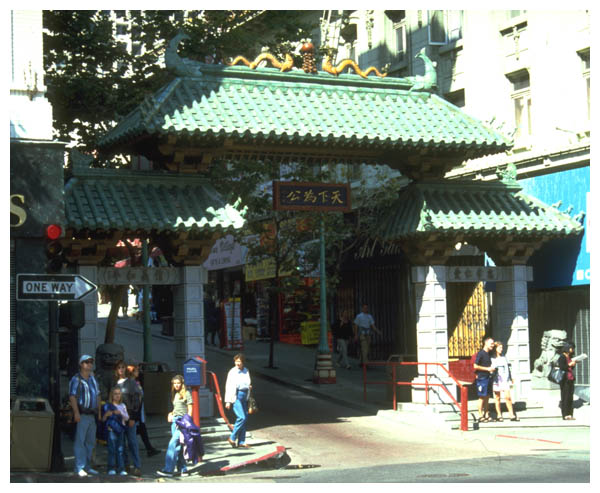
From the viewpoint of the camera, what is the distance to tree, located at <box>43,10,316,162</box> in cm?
2642

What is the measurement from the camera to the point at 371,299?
114 feet

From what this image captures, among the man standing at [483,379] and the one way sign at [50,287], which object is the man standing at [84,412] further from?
the man standing at [483,379]

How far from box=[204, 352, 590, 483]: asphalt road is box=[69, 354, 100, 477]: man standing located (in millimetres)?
2410

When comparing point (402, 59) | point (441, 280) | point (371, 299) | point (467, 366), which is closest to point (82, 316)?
point (441, 280)

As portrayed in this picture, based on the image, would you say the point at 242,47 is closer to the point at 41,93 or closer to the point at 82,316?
the point at 41,93

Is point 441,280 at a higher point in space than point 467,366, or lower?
higher

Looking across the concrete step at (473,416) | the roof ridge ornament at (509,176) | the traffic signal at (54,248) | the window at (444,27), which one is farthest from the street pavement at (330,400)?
the window at (444,27)

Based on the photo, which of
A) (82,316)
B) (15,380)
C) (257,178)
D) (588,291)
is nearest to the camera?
(82,316)

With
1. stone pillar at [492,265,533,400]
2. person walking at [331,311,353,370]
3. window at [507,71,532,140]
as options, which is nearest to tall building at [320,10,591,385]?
window at [507,71,532,140]

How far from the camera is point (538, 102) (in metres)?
29.1

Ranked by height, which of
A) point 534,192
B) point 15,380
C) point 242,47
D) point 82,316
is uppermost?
point 242,47

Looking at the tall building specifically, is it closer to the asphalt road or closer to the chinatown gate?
the chinatown gate

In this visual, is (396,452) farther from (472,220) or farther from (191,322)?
(472,220)
